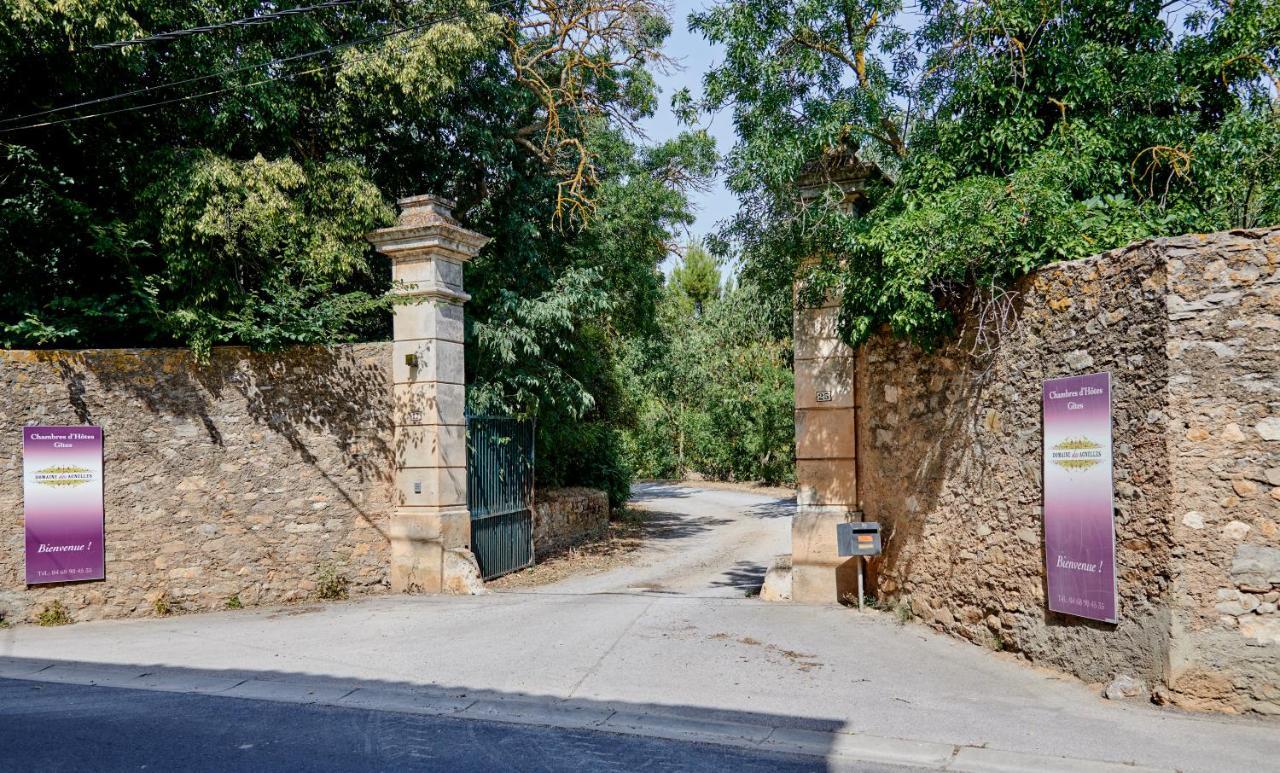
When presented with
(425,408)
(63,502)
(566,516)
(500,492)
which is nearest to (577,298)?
(500,492)

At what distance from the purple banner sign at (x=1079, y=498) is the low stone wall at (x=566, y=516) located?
9.08m

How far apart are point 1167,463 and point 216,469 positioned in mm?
9100

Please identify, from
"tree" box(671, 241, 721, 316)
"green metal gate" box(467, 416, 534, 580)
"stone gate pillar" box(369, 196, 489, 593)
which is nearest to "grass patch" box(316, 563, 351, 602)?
"stone gate pillar" box(369, 196, 489, 593)

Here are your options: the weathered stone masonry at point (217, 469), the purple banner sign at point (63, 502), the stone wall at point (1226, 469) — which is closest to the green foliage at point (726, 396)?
the weathered stone masonry at point (217, 469)

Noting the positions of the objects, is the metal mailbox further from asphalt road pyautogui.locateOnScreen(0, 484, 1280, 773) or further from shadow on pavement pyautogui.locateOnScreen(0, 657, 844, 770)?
shadow on pavement pyautogui.locateOnScreen(0, 657, 844, 770)

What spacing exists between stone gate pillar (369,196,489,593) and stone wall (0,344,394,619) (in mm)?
242

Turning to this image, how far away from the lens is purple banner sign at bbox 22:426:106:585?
30.5 feet

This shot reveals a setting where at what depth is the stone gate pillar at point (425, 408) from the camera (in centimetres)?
1053

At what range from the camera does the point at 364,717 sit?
6.01m

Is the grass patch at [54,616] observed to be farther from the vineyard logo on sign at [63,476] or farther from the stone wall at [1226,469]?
the stone wall at [1226,469]

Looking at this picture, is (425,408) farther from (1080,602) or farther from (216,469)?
(1080,602)

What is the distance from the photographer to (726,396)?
30.4 m

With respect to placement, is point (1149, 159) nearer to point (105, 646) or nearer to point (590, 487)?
point (105, 646)

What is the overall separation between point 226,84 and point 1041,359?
913cm
